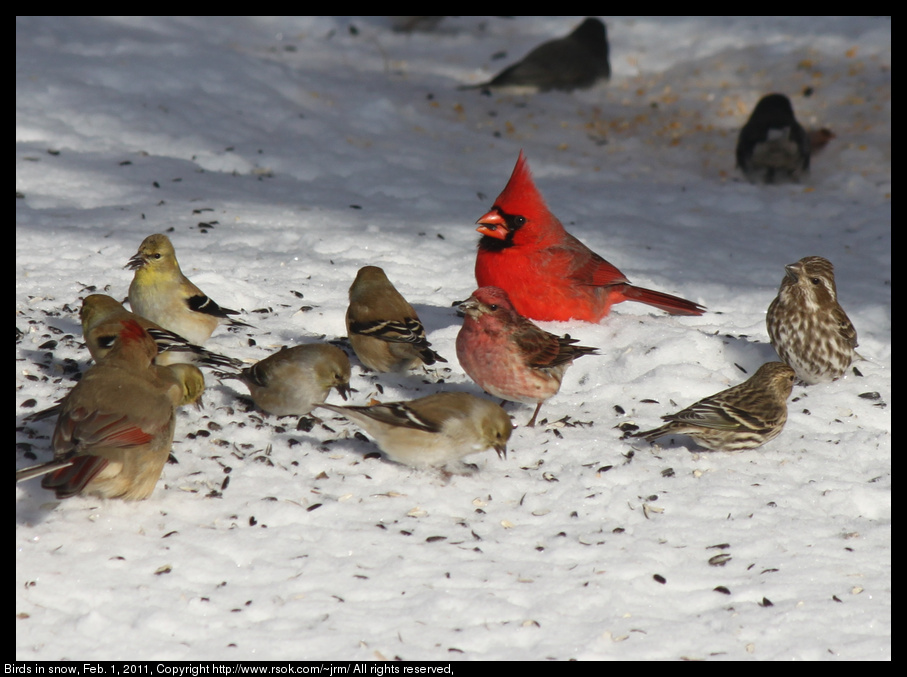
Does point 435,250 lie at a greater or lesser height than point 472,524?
greater

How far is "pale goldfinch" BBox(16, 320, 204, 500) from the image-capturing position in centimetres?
347

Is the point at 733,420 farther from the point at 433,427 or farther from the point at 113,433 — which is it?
the point at 113,433

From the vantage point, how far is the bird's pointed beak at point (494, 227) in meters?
5.91

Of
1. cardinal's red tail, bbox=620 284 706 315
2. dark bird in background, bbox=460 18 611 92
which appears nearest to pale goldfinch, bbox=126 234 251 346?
cardinal's red tail, bbox=620 284 706 315

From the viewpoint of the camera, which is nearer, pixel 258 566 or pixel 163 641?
pixel 163 641

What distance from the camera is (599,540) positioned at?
393cm

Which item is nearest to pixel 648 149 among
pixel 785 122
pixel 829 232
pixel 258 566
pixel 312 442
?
pixel 785 122

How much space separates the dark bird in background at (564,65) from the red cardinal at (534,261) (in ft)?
17.7

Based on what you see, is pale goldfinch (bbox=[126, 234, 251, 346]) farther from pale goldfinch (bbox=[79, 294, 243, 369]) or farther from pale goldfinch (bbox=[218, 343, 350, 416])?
pale goldfinch (bbox=[218, 343, 350, 416])

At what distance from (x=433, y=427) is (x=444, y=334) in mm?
1788

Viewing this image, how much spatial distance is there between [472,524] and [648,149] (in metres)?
7.09

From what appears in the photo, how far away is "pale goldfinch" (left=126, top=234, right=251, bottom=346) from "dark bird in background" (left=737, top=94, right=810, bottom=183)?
244 inches

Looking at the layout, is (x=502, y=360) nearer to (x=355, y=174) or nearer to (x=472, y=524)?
(x=472, y=524)

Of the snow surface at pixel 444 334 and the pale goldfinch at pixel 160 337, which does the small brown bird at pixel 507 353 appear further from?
the pale goldfinch at pixel 160 337
